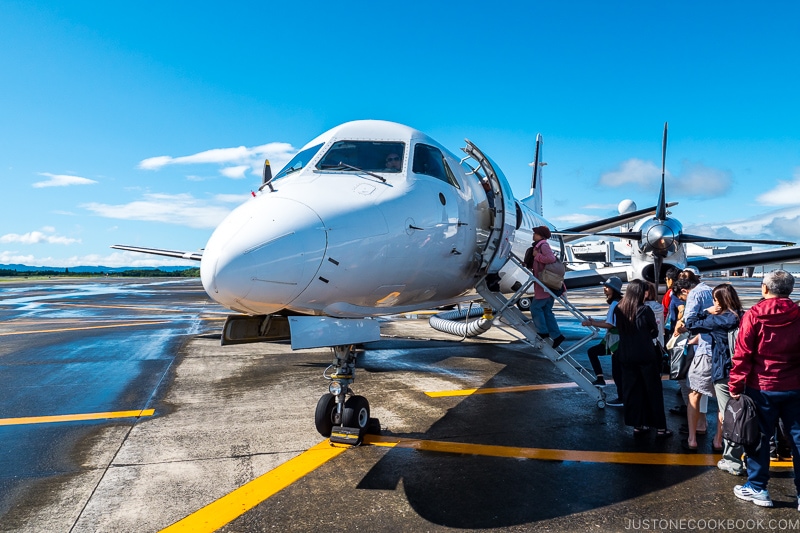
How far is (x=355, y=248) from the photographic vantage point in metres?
4.48

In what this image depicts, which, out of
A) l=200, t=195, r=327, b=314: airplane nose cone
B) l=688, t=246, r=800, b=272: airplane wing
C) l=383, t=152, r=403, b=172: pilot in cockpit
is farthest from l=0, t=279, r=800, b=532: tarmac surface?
l=688, t=246, r=800, b=272: airplane wing

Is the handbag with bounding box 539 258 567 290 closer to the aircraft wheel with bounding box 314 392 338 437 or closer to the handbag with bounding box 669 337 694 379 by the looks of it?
the handbag with bounding box 669 337 694 379

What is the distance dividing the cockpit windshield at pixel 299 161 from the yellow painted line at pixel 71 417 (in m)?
3.72

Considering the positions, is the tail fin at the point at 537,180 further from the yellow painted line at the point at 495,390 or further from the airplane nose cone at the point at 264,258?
the airplane nose cone at the point at 264,258

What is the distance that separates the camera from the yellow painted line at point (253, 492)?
12.2 ft

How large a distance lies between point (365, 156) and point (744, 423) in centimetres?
423

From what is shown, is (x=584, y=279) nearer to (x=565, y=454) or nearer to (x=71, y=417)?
(x=565, y=454)

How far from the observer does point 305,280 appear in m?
4.19

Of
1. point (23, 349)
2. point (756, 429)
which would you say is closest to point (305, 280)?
point (756, 429)

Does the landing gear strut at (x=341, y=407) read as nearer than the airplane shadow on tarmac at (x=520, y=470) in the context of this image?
No

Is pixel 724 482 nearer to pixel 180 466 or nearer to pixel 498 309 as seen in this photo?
pixel 498 309

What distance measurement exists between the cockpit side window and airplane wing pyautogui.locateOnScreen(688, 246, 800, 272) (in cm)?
1050

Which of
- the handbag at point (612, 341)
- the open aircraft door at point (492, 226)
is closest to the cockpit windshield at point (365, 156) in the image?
the open aircraft door at point (492, 226)

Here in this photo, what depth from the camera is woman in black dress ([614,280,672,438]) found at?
5.55m
